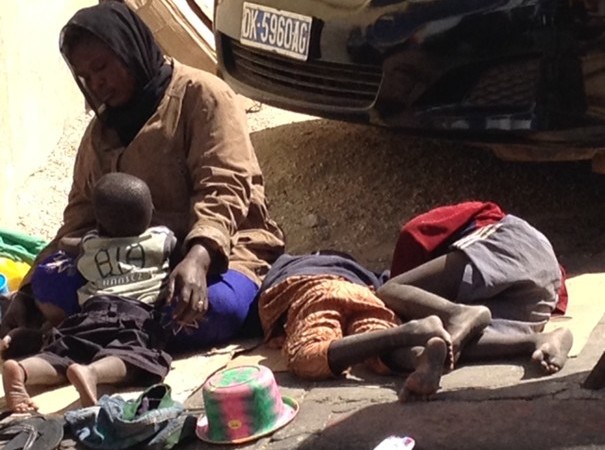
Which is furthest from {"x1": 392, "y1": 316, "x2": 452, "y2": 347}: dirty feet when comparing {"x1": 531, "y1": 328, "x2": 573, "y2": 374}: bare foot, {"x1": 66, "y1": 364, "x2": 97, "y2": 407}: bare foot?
{"x1": 66, "y1": 364, "x2": 97, "y2": 407}: bare foot

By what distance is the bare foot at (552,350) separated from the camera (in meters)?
3.95

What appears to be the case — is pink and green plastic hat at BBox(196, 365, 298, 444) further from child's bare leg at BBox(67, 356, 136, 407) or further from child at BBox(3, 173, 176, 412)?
child at BBox(3, 173, 176, 412)

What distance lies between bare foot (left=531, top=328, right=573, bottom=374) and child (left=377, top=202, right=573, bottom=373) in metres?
0.02

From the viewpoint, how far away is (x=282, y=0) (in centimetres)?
554

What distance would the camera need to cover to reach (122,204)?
14.7 ft

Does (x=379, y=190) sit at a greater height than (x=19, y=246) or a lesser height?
greater

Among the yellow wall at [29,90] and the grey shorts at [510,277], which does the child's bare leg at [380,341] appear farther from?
the yellow wall at [29,90]

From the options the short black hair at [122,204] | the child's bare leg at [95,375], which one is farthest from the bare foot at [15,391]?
the short black hair at [122,204]

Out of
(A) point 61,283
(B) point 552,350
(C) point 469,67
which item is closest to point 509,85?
(C) point 469,67

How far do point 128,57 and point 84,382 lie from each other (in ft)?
3.76

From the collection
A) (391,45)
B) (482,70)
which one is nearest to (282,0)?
(391,45)

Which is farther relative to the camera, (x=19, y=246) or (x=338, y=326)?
(x=19, y=246)

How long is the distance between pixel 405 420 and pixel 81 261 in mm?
1362

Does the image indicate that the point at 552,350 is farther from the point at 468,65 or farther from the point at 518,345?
the point at 468,65
